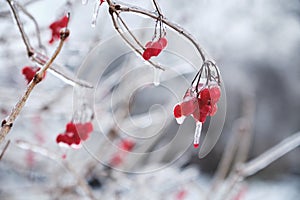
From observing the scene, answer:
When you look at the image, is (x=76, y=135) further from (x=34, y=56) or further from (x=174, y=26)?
(x=174, y=26)

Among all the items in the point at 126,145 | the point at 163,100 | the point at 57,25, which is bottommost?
the point at 57,25

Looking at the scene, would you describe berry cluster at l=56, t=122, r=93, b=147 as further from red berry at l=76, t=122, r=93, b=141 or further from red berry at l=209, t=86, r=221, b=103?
red berry at l=209, t=86, r=221, b=103

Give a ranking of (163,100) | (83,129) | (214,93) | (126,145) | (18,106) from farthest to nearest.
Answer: (163,100), (126,145), (83,129), (214,93), (18,106)

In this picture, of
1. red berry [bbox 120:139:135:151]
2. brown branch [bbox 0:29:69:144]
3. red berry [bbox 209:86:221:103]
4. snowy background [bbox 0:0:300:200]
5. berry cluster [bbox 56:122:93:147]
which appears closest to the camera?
brown branch [bbox 0:29:69:144]

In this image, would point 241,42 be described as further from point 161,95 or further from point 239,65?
point 161,95

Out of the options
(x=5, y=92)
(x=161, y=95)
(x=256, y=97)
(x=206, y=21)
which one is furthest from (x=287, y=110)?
(x=5, y=92)

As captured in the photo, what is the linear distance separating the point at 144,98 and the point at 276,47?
1.94m

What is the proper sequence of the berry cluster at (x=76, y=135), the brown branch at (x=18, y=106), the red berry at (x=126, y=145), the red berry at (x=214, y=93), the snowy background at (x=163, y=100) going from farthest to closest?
1. the red berry at (x=126, y=145)
2. the snowy background at (x=163, y=100)
3. the berry cluster at (x=76, y=135)
4. the red berry at (x=214, y=93)
5. the brown branch at (x=18, y=106)

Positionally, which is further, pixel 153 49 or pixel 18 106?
pixel 153 49

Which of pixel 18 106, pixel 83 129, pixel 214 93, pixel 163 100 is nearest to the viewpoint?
pixel 18 106

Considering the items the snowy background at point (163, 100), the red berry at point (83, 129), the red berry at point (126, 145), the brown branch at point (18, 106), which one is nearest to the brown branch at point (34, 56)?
the brown branch at point (18, 106)

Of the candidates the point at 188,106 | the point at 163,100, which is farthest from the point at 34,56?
the point at 163,100

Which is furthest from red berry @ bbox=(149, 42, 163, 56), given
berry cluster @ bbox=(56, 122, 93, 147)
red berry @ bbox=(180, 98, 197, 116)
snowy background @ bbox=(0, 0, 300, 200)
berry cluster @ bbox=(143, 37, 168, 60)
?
snowy background @ bbox=(0, 0, 300, 200)

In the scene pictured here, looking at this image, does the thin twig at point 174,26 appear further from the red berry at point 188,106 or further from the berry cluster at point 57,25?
the berry cluster at point 57,25
